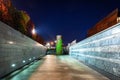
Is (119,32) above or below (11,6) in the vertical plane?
below

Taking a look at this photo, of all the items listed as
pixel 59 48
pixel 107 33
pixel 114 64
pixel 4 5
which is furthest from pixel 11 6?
pixel 59 48

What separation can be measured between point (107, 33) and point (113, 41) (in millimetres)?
1194

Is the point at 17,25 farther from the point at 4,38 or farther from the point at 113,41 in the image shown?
the point at 113,41

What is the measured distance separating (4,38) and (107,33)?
4.94 meters

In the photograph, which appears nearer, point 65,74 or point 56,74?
point 56,74

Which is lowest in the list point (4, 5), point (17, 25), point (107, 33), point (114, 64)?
point (114, 64)

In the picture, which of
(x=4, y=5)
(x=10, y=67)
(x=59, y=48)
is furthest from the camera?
(x=59, y=48)

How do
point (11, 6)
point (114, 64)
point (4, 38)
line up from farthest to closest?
point (11, 6)
point (4, 38)
point (114, 64)

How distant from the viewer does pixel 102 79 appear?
9.17 metres

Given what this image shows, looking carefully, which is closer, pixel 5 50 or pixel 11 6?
pixel 5 50

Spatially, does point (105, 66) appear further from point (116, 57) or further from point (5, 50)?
point (5, 50)

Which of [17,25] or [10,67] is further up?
[17,25]

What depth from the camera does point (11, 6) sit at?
20266 millimetres

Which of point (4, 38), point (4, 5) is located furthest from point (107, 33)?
point (4, 5)
